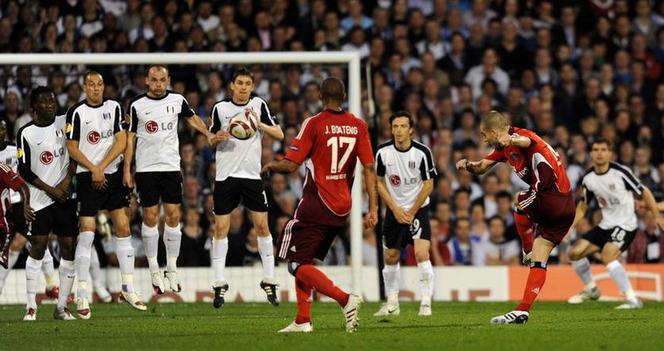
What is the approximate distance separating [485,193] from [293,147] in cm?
990

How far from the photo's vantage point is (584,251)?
55.2 feet

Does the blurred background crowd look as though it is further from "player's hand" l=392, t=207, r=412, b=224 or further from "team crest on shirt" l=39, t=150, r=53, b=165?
"team crest on shirt" l=39, t=150, r=53, b=165

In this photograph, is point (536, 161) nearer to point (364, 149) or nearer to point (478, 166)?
point (478, 166)

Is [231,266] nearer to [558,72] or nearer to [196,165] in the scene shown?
[196,165]

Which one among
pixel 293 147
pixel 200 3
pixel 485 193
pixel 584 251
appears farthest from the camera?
pixel 200 3

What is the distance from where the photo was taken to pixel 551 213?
488 inches

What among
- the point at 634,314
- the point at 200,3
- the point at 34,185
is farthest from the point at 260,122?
the point at 200,3

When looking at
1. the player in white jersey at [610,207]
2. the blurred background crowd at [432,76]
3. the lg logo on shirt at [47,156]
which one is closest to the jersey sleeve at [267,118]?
the lg logo on shirt at [47,156]

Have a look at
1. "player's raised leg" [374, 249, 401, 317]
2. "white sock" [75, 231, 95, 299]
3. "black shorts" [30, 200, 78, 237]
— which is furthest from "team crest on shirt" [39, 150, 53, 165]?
"player's raised leg" [374, 249, 401, 317]

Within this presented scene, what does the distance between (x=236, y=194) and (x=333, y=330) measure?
3.20 meters

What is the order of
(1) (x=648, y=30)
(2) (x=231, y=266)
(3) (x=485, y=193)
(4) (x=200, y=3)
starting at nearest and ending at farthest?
(2) (x=231, y=266)
(3) (x=485, y=193)
(4) (x=200, y=3)
(1) (x=648, y=30)

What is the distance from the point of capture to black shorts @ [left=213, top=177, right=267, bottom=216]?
14469mm

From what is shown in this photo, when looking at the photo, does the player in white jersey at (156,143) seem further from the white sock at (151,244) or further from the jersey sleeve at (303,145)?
the jersey sleeve at (303,145)

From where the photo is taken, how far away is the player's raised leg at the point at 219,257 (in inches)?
566
